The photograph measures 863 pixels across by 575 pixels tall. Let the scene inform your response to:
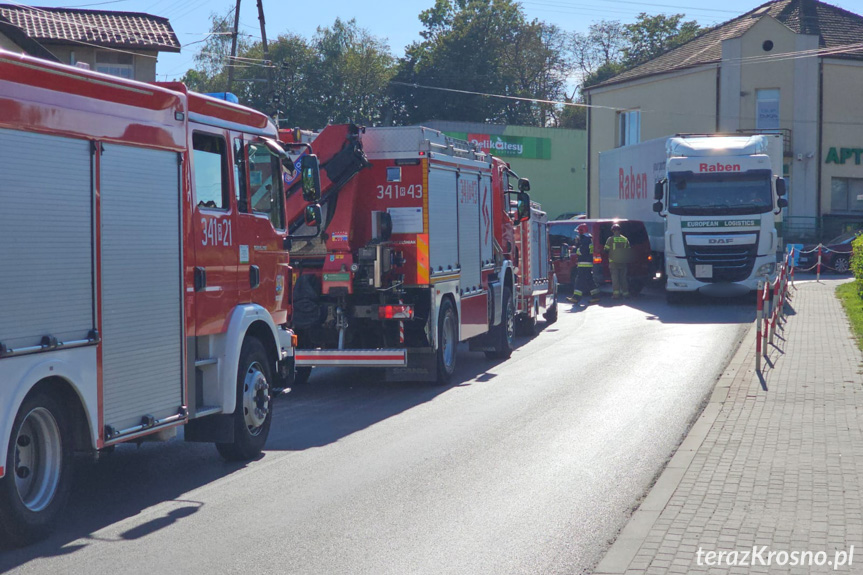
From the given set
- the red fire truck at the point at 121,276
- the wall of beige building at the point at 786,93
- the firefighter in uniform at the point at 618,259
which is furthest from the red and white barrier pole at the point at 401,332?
the wall of beige building at the point at 786,93

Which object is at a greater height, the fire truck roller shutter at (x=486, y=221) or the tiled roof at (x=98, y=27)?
the tiled roof at (x=98, y=27)

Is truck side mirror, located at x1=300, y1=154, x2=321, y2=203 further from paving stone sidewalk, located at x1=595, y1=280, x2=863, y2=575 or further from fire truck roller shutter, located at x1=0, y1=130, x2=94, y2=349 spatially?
paving stone sidewalk, located at x1=595, y1=280, x2=863, y2=575

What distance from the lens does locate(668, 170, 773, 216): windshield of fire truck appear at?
73.9 ft

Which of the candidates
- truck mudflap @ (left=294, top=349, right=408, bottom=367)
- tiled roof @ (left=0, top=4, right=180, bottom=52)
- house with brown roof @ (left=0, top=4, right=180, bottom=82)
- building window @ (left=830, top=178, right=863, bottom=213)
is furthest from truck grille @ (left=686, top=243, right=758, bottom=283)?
building window @ (left=830, top=178, right=863, bottom=213)

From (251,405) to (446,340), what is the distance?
4977 millimetres

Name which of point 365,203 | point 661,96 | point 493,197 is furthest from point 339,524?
point 661,96

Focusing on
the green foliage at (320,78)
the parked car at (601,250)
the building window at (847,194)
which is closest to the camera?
the parked car at (601,250)

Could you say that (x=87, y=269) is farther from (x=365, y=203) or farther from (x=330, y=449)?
(x=365, y=203)

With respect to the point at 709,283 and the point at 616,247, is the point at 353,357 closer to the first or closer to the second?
the point at 709,283

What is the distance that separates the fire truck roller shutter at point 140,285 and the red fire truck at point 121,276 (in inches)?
0.5

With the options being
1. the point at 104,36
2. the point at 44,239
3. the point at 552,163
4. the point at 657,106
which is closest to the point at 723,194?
the point at 44,239

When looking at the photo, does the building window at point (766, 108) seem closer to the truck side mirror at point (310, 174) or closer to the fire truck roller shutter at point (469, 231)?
A: the fire truck roller shutter at point (469, 231)

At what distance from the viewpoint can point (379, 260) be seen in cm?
1216

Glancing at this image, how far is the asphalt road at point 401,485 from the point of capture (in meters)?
5.95
